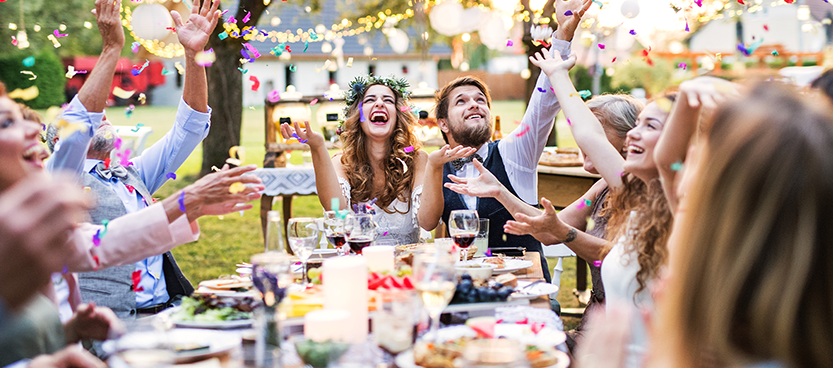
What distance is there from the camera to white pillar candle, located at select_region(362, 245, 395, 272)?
6.67 ft

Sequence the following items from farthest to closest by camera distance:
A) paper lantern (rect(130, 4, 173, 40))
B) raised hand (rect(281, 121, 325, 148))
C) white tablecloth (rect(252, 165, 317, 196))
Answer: white tablecloth (rect(252, 165, 317, 196)) < paper lantern (rect(130, 4, 173, 40)) < raised hand (rect(281, 121, 325, 148))

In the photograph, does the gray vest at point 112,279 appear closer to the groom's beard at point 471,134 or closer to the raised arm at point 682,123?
the groom's beard at point 471,134

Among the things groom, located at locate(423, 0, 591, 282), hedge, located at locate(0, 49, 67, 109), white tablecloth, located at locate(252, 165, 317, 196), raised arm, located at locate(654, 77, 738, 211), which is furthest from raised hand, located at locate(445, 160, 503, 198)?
hedge, located at locate(0, 49, 67, 109)

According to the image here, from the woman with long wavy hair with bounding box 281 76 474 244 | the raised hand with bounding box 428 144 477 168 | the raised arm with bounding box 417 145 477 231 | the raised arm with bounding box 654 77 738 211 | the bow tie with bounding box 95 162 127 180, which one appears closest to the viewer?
the raised arm with bounding box 654 77 738 211

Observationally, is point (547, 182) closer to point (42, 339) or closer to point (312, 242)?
point (312, 242)

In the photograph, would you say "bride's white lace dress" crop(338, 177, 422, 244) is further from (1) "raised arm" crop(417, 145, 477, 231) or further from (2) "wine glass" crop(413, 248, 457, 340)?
(2) "wine glass" crop(413, 248, 457, 340)

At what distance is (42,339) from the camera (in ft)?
5.10

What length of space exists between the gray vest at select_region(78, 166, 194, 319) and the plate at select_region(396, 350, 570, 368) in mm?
1373

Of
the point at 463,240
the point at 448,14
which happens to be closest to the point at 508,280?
the point at 463,240

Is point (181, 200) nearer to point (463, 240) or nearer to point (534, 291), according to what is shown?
point (463, 240)

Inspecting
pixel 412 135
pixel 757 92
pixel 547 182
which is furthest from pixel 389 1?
pixel 757 92

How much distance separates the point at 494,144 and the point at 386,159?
1.96 feet

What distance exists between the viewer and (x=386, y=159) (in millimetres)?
3562

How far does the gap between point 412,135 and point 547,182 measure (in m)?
1.72
